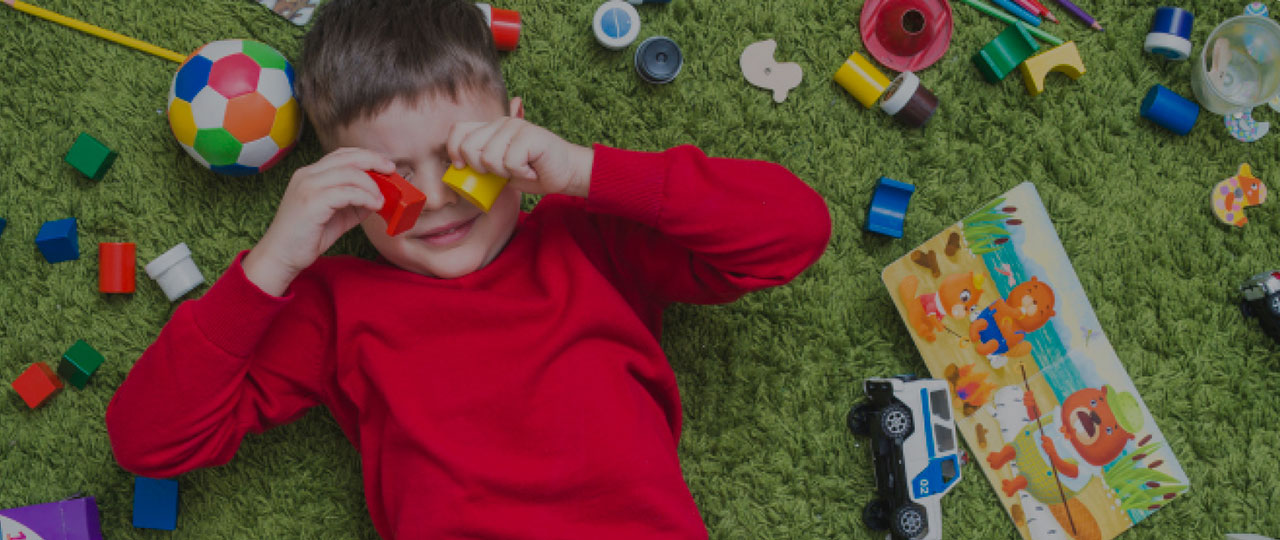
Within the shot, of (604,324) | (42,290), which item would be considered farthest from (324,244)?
(42,290)

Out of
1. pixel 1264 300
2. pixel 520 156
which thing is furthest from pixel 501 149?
pixel 1264 300

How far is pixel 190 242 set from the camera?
120 cm

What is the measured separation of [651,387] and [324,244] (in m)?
0.40

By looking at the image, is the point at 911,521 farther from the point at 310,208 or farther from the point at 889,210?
the point at 310,208

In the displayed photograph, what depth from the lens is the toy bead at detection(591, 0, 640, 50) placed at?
3.90ft

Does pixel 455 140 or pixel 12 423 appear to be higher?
pixel 455 140

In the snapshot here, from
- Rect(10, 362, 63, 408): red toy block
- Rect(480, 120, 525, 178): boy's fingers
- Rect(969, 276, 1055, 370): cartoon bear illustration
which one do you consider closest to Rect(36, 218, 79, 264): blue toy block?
Rect(10, 362, 63, 408): red toy block

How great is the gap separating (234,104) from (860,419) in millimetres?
851

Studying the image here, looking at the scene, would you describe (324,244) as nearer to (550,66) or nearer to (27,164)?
(550,66)

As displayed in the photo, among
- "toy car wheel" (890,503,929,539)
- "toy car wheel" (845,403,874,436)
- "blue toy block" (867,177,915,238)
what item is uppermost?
"blue toy block" (867,177,915,238)

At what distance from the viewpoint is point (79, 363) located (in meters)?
1.17

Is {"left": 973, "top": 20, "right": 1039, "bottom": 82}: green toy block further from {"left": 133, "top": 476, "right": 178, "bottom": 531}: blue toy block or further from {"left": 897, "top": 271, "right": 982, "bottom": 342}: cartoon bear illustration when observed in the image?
{"left": 133, "top": 476, "right": 178, "bottom": 531}: blue toy block

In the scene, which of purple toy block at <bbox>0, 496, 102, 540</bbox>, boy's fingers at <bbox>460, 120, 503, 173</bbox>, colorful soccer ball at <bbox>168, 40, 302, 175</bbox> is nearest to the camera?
boy's fingers at <bbox>460, 120, 503, 173</bbox>

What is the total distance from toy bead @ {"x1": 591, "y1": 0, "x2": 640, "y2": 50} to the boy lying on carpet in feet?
0.62
